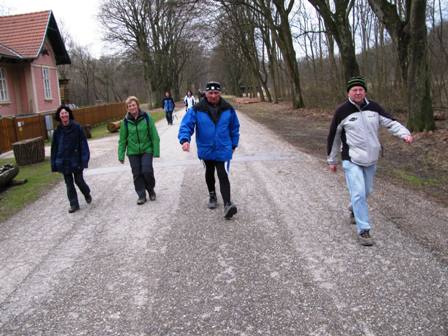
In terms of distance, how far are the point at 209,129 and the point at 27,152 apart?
8.60 meters

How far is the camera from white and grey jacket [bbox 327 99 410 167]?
508cm

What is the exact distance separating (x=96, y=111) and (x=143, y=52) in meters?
20.8

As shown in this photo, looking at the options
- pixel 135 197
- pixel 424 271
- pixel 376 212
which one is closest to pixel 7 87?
pixel 135 197

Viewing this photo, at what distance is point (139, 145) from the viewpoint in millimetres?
7387

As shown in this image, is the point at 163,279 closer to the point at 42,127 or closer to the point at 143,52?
the point at 42,127

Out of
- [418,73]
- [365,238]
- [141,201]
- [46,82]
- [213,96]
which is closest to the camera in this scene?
[365,238]

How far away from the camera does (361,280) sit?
4.11 m

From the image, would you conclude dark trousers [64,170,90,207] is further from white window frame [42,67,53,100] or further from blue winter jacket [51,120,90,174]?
white window frame [42,67,53,100]

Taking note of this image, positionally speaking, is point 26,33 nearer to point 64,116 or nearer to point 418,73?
point 64,116

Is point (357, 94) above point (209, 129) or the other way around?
above

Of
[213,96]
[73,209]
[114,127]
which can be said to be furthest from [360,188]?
[114,127]

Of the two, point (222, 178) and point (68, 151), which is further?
point (68, 151)

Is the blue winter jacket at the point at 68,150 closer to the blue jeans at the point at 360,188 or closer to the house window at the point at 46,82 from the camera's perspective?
the blue jeans at the point at 360,188

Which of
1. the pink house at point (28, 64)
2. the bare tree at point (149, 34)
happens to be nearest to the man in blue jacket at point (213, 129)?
the pink house at point (28, 64)
